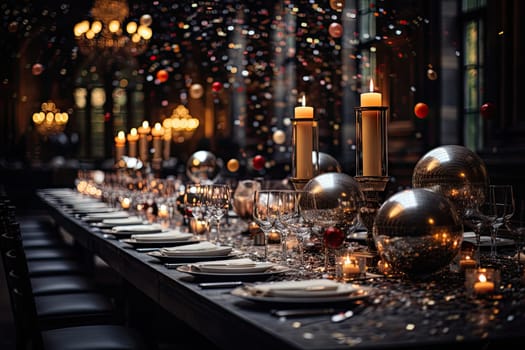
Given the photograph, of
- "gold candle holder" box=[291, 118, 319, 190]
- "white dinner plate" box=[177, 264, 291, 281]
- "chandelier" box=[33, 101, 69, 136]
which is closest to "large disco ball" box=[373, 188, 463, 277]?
"white dinner plate" box=[177, 264, 291, 281]

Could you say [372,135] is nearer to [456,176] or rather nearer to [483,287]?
[456,176]

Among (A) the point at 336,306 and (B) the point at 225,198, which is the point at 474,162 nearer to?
(B) the point at 225,198

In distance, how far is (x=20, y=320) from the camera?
250 centimetres

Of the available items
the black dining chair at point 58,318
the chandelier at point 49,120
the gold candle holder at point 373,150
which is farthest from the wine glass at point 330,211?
the chandelier at point 49,120

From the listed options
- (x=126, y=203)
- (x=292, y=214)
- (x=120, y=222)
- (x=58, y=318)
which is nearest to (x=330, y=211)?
Result: (x=292, y=214)

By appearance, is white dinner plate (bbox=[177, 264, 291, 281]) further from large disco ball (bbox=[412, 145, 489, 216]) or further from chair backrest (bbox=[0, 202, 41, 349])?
large disco ball (bbox=[412, 145, 489, 216])

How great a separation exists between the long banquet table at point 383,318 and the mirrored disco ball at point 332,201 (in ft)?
1.49

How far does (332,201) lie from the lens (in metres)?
2.60

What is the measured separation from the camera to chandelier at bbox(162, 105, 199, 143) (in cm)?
2019

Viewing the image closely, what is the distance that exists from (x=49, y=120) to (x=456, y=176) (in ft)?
61.1

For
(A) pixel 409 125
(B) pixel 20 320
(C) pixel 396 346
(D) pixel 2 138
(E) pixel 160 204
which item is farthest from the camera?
(D) pixel 2 138

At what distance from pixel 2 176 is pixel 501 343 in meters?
16.1

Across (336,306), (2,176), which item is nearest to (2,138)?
(2,176)

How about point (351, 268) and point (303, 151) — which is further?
point (303, 151)
